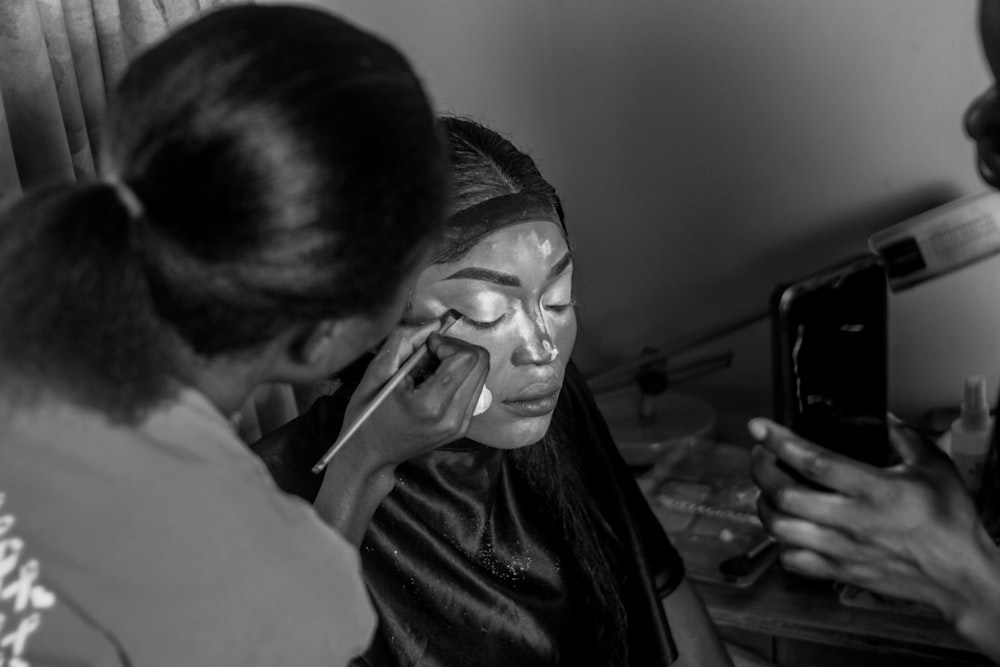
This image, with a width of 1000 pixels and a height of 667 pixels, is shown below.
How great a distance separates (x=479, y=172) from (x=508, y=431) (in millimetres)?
225

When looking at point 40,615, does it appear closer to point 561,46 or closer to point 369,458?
point 369,458

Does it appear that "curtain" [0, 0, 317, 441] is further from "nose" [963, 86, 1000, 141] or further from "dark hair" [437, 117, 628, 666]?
"nose" [963, 86, 1000, 141]

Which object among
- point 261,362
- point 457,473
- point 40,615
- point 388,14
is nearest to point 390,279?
point 261,362

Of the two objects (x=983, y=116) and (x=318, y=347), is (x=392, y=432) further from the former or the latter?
(x=983, y=116)

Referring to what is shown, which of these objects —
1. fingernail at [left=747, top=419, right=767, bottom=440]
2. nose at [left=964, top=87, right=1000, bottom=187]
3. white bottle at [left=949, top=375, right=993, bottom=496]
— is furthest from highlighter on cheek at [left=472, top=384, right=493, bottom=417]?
white bottle at [left=949, top=375, right=993, bottom=496]

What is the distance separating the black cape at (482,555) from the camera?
94 centimetres

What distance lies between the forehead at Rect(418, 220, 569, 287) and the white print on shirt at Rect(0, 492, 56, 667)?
47 centimetres

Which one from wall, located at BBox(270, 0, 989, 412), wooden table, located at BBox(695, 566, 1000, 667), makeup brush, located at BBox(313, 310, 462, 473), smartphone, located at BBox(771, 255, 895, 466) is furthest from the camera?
wall, located at BBox(270, 0, 989, 412)

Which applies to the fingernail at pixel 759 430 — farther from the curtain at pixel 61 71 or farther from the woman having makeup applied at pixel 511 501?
the curtain at pixel 61 71

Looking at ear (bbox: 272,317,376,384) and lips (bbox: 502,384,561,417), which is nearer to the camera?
ear (bbox: 272,317,376,384)

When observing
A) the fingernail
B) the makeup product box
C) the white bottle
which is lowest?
the makeup product box

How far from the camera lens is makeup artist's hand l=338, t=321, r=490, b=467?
0.80 meters

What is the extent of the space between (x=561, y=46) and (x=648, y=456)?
1.91 feet

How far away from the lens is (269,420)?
126 cm
